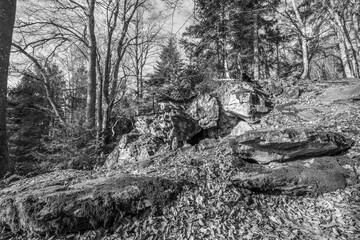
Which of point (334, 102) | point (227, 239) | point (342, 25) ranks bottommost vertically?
point (227, 239)

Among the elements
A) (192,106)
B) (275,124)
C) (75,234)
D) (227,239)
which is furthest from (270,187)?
(192,106)

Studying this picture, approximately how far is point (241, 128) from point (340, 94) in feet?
11.5

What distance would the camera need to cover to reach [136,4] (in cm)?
759

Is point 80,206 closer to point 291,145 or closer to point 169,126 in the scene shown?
point 291,145

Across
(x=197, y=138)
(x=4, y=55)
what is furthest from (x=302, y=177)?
(x=4, y=55)

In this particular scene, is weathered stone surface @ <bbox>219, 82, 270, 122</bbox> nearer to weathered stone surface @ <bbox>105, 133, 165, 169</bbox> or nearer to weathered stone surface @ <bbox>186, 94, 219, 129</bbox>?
weathered stone surface @ <bbox>186, 94, 219, 129</bbox>

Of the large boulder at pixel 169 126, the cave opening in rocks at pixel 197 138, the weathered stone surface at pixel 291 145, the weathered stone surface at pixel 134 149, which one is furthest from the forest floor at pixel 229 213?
the cave opening in rocks at pixel 197 138

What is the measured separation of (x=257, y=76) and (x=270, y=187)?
9.97 metres

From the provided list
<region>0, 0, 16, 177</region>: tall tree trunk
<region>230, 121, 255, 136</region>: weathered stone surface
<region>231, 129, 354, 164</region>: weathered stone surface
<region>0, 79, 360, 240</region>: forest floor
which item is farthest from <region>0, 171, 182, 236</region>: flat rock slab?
<region>230, 121, 255, 136</region>: weathered stone surface

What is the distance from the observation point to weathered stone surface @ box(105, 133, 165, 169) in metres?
5.73

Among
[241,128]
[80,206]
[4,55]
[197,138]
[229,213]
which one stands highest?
[4,55]

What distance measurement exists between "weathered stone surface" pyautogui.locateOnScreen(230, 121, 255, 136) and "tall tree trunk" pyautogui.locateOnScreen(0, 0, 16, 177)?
6393mm

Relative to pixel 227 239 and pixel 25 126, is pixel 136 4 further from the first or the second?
pixel 25 126

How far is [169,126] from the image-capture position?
20.7ft
